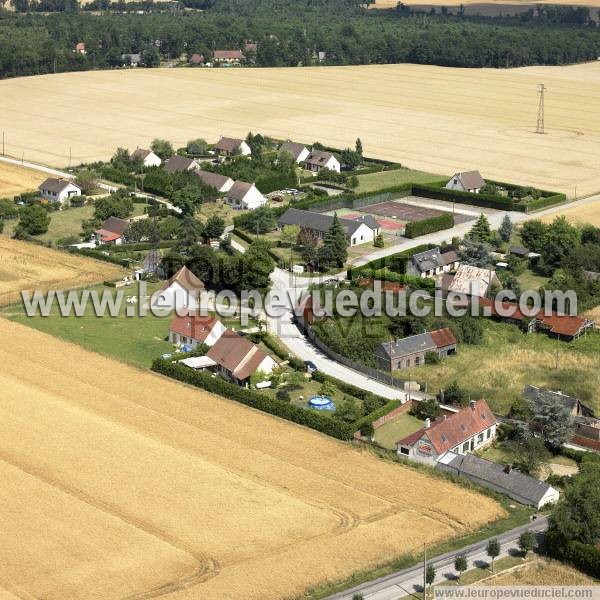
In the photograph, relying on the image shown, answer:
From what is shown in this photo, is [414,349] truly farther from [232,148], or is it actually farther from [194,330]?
[232,148]

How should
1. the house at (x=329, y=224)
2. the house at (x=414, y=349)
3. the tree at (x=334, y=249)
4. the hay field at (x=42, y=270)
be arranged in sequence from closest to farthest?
the house at (x=414, y=349) < the hay field at (x=42, y=270) < the tree at (x=334, y=249) < the house at (x=329, y=224)

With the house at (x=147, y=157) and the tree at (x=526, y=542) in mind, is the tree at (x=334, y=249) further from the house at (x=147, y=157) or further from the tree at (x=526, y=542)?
the tree at (x=526, y=542)

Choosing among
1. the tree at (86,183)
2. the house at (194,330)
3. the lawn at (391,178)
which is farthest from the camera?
the lawn at (391,178)

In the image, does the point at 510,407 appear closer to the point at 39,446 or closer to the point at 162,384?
the point at 162,384

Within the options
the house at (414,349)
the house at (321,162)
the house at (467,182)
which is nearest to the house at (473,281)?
the house at (414,349)

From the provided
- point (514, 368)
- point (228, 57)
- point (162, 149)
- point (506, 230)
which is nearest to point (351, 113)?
point (162, 149)

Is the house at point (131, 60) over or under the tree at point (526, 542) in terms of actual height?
over

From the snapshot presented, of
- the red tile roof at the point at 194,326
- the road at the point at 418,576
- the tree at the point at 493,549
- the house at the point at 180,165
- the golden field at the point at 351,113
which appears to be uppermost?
the golden field at the point at 351,113

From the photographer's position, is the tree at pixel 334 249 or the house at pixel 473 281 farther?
the tree at pixel 334 249
